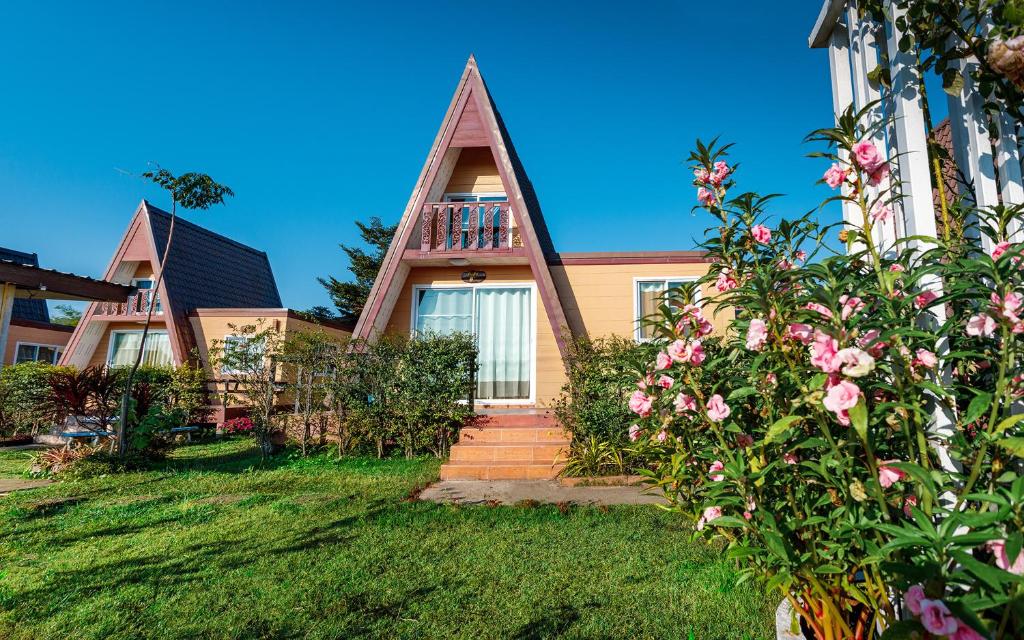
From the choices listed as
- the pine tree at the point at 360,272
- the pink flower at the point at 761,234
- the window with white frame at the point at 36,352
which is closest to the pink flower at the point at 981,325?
the pink flower at the point at 761,234

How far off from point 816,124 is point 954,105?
3.21ft

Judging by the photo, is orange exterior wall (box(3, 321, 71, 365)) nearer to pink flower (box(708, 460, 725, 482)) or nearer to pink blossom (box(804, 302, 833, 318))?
pink flower (box(708, 460, 725, 482))

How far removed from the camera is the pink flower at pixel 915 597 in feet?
4.18

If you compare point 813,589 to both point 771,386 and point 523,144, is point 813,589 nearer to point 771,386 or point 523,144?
point 771,386

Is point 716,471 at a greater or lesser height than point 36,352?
lesser

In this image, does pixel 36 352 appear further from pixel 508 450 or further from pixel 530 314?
pixel 508 450

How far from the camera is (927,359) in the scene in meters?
1.64

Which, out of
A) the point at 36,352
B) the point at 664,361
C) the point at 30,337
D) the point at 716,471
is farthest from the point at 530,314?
the point at 36,352

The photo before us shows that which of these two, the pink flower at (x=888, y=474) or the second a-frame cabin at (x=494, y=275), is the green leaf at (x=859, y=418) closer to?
the pink flower at (x=888, y=474)

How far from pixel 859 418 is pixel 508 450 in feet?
21.8

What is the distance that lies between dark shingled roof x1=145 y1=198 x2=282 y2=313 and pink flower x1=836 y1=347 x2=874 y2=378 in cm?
1940

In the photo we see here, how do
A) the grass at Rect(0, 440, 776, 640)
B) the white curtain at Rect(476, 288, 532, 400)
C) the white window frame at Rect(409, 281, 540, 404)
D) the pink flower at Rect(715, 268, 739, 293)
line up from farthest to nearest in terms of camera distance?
1. the white curtain at Rect(476, 288, 532, 400)
2. the white window frame at Rect(409, 281, 540, 404)
3. the grass at Rect(0, 440, 776, 640)
4. the pink flower at Rect(715, 268, 739, 293)

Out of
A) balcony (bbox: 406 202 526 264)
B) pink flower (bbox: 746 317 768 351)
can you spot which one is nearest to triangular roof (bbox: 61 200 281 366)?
balcony (bbox: 406 202 526 264)

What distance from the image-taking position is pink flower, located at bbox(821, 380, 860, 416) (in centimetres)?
146
